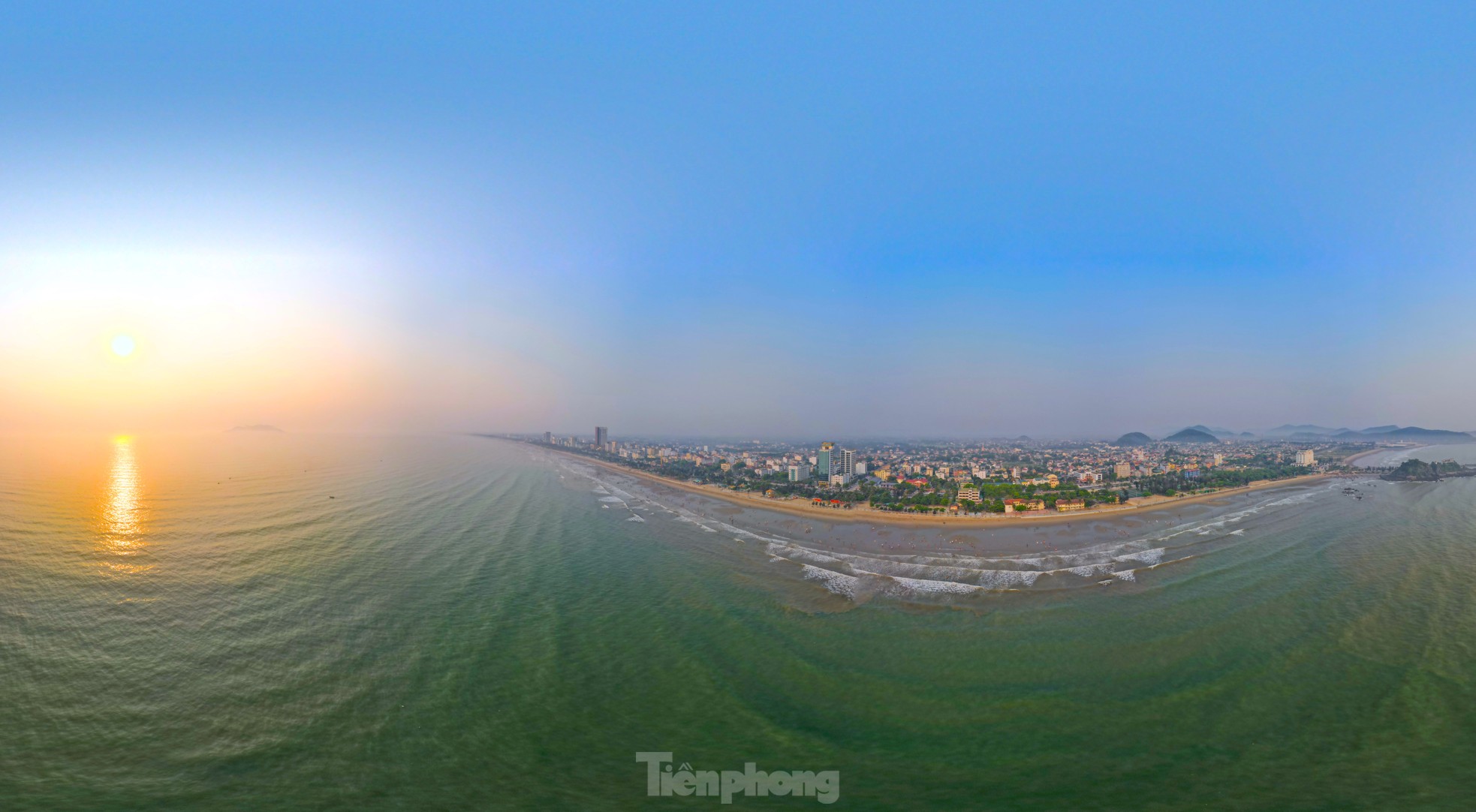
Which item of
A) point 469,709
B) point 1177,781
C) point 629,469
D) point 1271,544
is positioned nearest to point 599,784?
point 469,709

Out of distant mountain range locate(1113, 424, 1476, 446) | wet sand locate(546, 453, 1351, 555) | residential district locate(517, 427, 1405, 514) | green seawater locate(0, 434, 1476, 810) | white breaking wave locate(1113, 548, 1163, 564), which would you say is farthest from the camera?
distant mountain range locate(1113, 424, 1476, 446)

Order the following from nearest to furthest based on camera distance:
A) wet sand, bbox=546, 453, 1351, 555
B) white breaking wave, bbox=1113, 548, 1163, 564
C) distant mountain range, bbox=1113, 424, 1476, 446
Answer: white breaking wave, bbox=1113, 548, 1163, 564 < wet sand, bbox=546, 453, 1351, 555 < distant mountain range, bbox=1113, 424, 1476, 446

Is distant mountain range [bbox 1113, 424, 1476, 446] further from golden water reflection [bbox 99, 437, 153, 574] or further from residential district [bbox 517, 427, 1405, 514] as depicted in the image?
golden water reflection [bbox 99, 437, 153, 574]

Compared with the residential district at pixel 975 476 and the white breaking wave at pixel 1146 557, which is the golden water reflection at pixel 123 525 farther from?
the white breaking wave at pixel 1146 557

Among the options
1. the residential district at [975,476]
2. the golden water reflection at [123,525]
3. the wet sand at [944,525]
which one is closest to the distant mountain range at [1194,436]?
the residential district at [975,476]

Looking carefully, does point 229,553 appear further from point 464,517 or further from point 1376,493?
point 1376,493

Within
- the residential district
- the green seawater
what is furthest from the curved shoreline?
the green seawater
